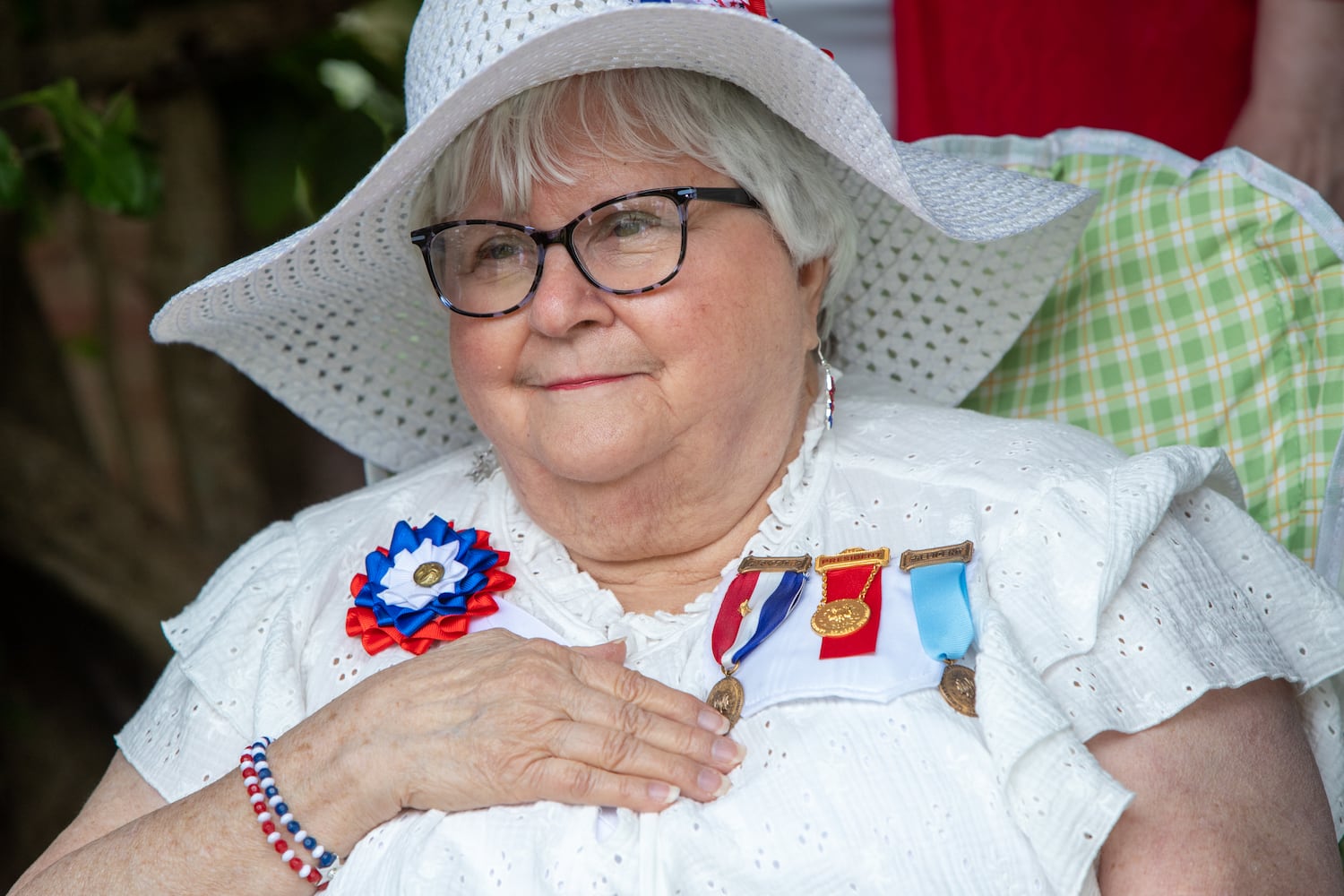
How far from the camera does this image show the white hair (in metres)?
1.69

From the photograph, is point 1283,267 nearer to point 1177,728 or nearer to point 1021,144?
point 1021,144

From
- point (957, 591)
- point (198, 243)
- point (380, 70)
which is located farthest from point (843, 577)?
point (198, 243)

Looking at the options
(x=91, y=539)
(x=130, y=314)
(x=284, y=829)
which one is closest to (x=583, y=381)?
(x=284, y=829)

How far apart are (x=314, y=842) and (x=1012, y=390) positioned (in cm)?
135

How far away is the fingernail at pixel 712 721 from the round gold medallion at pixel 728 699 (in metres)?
0.02

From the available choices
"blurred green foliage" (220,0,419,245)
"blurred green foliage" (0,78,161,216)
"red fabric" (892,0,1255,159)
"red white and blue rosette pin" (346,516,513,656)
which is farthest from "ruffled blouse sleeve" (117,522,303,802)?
"red fabric" (892,0,1255,159)

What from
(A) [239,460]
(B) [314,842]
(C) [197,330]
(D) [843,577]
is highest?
(C) [197,330]

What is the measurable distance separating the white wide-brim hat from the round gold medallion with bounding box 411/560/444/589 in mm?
496

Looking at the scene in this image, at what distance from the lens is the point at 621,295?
5.49 ft

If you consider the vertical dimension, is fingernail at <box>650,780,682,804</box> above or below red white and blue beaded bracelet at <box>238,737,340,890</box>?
above

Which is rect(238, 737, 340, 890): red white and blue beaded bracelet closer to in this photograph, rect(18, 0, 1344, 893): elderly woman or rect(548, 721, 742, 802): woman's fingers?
rect(18, 0, 1344, 893): elderly woman

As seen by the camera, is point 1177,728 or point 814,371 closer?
point 1177,728

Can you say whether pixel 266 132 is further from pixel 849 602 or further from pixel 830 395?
pixel 849 602

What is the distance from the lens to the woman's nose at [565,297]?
1682 mm
